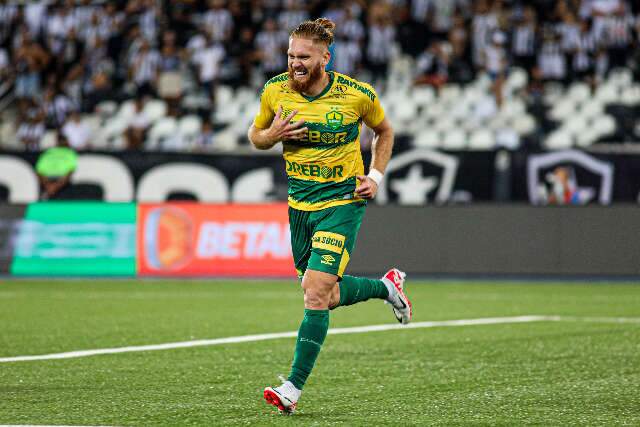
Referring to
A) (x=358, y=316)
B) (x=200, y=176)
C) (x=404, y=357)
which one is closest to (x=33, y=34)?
(x=200, y=176)

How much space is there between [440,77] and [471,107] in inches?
40.5

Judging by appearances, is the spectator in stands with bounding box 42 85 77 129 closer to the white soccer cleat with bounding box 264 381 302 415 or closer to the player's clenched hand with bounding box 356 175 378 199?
the player's clenched hand with bounding box 356 175 378 199

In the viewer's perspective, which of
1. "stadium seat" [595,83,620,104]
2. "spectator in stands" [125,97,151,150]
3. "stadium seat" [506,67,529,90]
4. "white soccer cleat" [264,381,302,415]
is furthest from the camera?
"stadium seat" [506,67,529,90]

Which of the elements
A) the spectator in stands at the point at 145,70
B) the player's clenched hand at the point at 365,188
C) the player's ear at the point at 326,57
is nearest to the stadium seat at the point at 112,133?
the spectator in stands at the point at 145,70

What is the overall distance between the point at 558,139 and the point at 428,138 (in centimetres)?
248

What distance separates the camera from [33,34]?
2614 centimetres

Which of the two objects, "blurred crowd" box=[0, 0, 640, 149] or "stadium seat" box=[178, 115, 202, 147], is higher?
"blurred crowd" box=[0, 0, 640, 149]

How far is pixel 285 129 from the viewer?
265 inches

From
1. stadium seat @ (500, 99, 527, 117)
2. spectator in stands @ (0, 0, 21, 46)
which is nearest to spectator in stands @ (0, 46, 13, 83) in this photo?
spectator in stands @ (0, 0, 21, 46)

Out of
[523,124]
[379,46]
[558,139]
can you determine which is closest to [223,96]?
[379,46]

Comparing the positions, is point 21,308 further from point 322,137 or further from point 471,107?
point 471,107

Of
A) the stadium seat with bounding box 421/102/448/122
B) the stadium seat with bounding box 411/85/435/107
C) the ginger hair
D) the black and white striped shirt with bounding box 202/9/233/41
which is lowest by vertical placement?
the stadium seat with bounding box 421/102/448/122

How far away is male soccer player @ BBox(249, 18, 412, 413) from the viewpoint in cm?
676

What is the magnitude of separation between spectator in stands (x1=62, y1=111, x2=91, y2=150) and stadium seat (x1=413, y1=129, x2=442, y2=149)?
6.42 m
